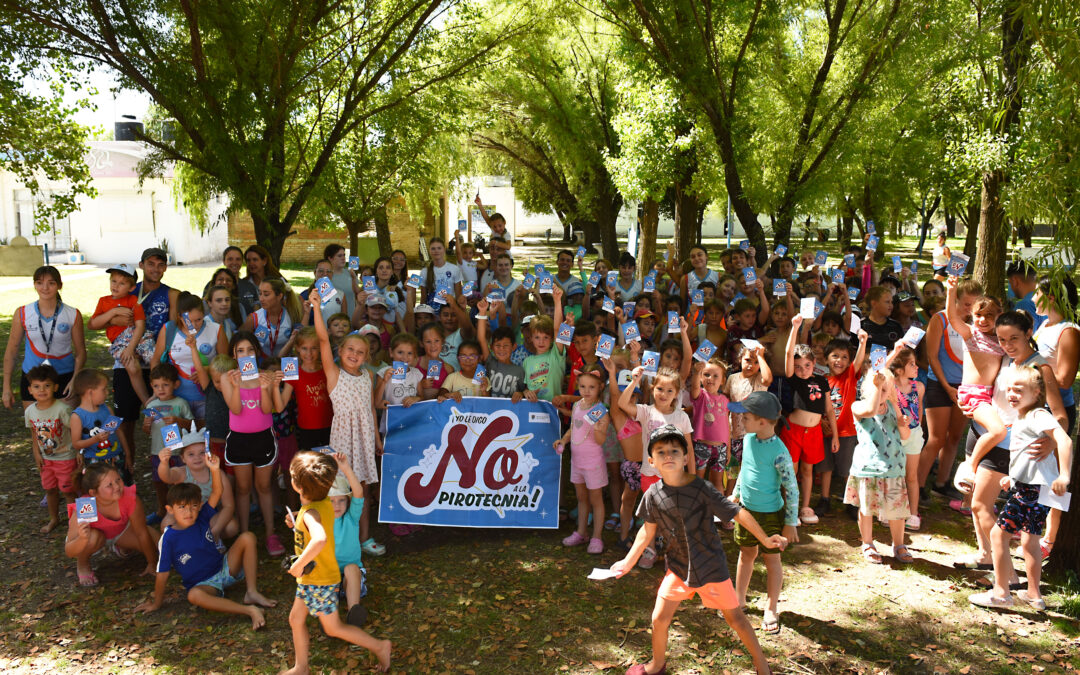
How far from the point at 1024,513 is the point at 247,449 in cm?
525

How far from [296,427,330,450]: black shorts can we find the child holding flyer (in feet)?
5.88

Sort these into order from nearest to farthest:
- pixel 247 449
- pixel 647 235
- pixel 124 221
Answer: pixel 247 449, pixel 647 235, pixel 124 221

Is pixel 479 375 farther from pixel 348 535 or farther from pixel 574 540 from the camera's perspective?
pixel 348 535

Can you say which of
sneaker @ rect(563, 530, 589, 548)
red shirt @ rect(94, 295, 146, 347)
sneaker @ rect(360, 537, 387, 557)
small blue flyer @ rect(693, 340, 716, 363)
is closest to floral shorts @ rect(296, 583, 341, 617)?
sneaker @ rect(360, 537, 387, 557)

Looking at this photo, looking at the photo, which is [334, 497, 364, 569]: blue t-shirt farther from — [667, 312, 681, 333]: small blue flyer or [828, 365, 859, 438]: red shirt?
[828, 365, 859, 438]: red shirt

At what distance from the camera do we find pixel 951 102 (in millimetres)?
17344

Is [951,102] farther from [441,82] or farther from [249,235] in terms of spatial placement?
[249,235]

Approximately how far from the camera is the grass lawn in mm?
4422

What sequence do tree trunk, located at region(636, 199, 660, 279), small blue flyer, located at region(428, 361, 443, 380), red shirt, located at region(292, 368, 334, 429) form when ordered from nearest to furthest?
1. red shirt, located at region(292, 368, 334, 429)
2. small blue flyer, located at region(428, 361, 443, 380)
3. tree trunk, located at region(636, 199, 660, 279)

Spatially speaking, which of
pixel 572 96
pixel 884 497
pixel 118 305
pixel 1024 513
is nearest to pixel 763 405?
pixel 884 497

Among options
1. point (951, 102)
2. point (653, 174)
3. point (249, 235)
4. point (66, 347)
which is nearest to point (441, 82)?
point (653, 174)

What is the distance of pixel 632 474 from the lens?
571cm

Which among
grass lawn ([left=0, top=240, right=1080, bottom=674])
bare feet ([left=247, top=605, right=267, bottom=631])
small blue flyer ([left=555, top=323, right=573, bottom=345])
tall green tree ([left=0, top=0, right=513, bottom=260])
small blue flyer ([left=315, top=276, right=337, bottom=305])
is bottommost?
grass lawn ([left=0, top=240, right=1080, bottom=674])

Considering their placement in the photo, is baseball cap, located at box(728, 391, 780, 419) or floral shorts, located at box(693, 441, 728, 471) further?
floral shorts, located at box(693, 441, 728, 471)
